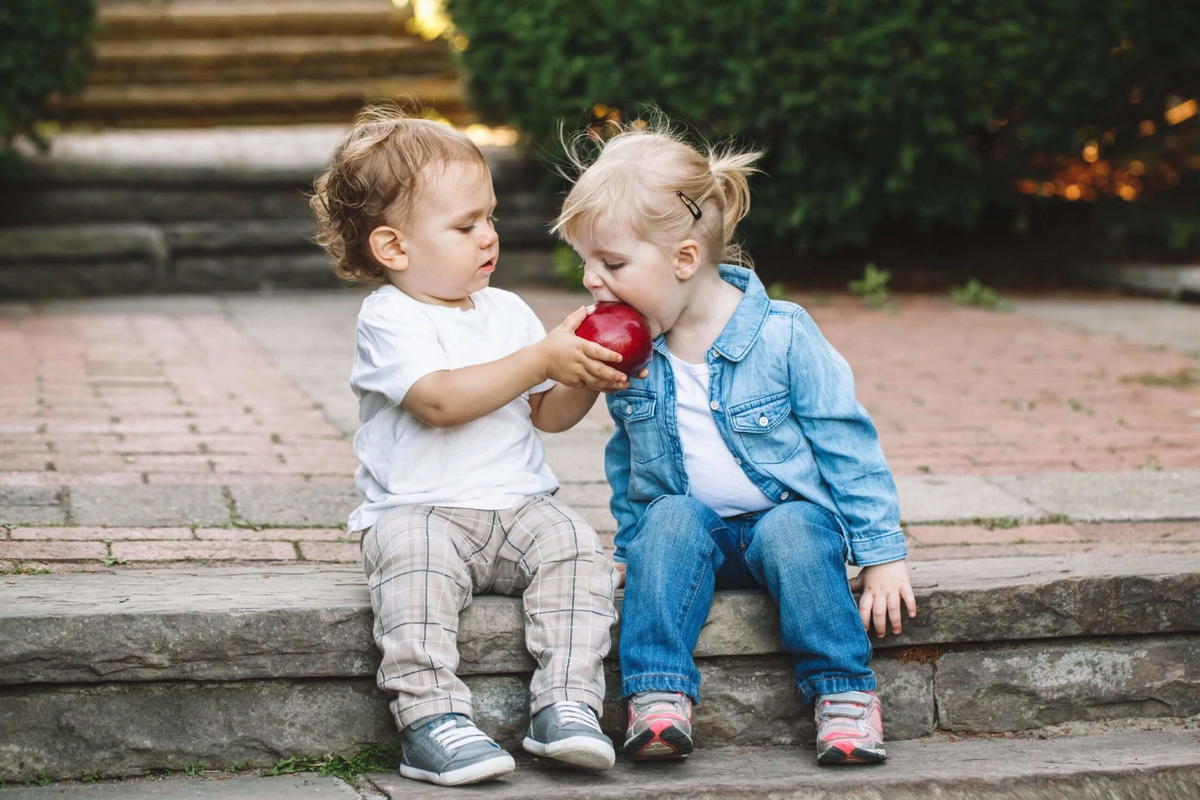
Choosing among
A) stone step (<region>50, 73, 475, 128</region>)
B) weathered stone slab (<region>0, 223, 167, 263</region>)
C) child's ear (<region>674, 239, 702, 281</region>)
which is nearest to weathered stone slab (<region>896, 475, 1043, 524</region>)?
child's ear (<region>674, 239, 702, 281</region>)

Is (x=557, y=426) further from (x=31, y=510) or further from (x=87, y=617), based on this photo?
(x=31, y=510)

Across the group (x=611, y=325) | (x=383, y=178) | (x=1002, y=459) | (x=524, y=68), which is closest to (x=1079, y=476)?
(x=1002, y=459)

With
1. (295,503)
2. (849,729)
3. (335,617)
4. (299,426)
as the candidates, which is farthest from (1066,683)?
(299,426)

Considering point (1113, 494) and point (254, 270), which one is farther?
point (254, 270)

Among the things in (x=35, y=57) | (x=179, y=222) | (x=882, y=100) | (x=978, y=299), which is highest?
(x=35, y=57)

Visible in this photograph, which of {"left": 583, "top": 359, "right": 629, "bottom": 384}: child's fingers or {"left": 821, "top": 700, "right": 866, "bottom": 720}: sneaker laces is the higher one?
{"left": 583, "top": 359, "right": 629, "bottom": 384}: child's fingers

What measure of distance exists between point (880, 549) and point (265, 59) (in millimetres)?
8969

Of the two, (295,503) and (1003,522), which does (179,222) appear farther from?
(1003,522)

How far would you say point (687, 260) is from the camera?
2.62 metres

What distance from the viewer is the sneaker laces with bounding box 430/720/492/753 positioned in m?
2.29

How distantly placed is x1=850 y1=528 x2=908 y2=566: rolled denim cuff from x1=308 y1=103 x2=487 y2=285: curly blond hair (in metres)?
0.98

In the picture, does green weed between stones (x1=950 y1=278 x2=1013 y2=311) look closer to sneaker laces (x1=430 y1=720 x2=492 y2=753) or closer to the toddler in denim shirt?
the toddler in denim shirt

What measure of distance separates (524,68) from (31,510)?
4937 mm

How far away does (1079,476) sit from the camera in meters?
3.80
